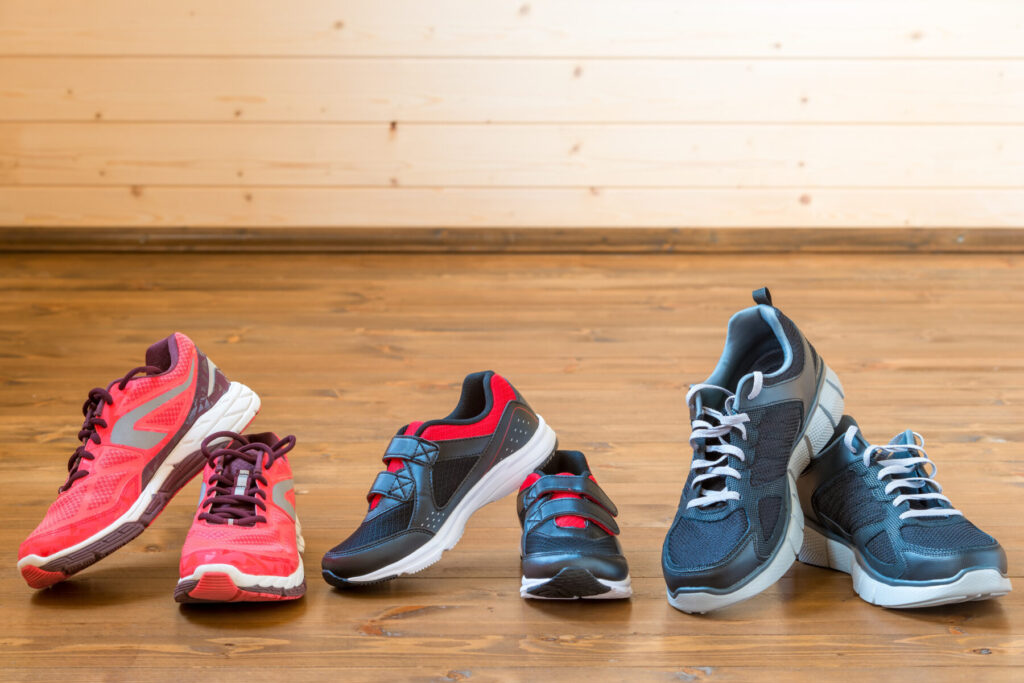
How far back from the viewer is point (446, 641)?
1006 mm

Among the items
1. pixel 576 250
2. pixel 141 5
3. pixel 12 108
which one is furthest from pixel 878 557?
pixel 12 108

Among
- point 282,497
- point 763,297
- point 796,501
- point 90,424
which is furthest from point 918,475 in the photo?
point 90,424

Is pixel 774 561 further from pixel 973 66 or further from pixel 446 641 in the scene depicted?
pixel 973 66

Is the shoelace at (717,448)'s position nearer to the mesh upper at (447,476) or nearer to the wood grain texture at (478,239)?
the mesh upper at (447,476)

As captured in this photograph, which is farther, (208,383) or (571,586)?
(208,383)

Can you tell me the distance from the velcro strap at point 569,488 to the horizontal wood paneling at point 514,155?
76.8 inches

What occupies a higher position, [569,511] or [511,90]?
[511,90]

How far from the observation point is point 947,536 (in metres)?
1.02

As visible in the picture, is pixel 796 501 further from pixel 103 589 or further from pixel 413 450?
pixel 103 589

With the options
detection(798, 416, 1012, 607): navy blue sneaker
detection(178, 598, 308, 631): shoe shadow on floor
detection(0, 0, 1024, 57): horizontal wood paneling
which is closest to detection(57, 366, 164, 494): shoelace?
detection(178, 598, 308, 631): shoe shadow on floor

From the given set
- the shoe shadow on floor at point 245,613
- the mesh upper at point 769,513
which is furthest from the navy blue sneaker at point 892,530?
the shoe shadow on floor at point 245,613

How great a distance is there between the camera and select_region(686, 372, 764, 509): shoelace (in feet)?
3.53

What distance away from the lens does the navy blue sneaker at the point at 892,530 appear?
1004 millimetres

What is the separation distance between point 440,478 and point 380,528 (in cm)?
10
